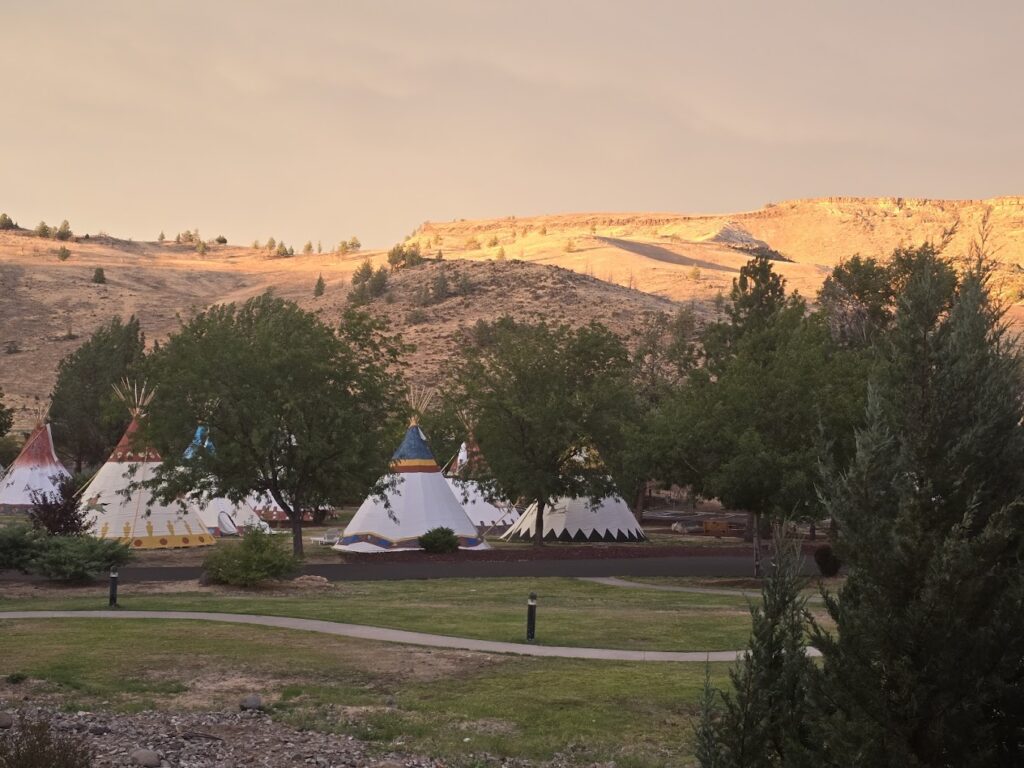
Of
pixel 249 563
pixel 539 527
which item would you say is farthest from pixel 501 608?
pixel 539 527

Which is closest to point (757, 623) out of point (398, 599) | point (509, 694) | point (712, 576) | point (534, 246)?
point (509, 694)

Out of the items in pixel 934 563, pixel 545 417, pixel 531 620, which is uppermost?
pixel 545 417

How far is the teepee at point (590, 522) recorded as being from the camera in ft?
168

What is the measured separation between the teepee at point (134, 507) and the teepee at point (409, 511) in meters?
6.39

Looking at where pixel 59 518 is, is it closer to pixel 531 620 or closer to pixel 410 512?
pixel 410 512

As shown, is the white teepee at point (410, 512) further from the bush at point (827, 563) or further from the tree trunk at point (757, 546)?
the bush at point (827, 563)

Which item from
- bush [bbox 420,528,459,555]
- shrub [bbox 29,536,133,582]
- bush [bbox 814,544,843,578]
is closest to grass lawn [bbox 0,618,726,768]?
shrub [bbox 29,536,133,582]

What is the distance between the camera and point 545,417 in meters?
47.7

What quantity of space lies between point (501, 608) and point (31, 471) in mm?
41809

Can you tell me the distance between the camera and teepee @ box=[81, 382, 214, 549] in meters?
42.3

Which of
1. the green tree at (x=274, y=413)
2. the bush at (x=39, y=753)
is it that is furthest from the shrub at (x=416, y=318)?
the bush at (x=39, y=753)

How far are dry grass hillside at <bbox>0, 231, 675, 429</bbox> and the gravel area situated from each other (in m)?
72.2

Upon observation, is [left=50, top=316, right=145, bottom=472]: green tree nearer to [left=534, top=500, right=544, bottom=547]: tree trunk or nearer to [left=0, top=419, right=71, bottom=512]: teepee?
[left=0, top=419, right=71, bottom=512]: teepee

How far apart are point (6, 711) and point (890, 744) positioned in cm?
1126
